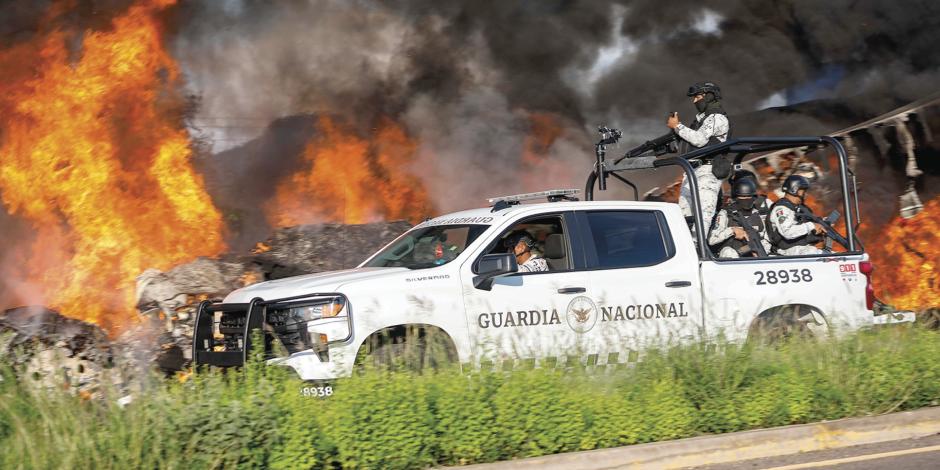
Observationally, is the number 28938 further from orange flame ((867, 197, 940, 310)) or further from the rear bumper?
orange flame ((867, 197, 940, 310))

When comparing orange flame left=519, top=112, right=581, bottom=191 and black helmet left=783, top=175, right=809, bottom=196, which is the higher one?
orange flame left=519, top=112, right=581, bottom=191

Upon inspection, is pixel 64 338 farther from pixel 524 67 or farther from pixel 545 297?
pixel 524 67

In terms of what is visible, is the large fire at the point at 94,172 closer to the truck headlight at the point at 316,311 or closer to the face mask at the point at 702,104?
the truck headlight at the point at 316,311

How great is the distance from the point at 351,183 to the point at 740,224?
290 inches

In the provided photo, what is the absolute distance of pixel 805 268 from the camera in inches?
339

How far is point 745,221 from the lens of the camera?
944 centimetres

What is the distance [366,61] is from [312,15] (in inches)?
44.8

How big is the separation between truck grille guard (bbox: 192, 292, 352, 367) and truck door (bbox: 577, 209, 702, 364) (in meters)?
2.12

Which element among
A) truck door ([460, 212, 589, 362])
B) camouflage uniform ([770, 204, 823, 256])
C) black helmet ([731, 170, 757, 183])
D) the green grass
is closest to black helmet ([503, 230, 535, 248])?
truck door ([460, 212, 589, 362])

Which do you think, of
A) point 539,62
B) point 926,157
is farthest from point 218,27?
point 926,157

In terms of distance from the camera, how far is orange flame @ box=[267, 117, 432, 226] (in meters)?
15.0

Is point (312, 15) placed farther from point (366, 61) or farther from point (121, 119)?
point (121, 119)

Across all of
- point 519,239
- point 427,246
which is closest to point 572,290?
point 519,239

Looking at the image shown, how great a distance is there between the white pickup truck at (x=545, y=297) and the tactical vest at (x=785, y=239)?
2.54ft
